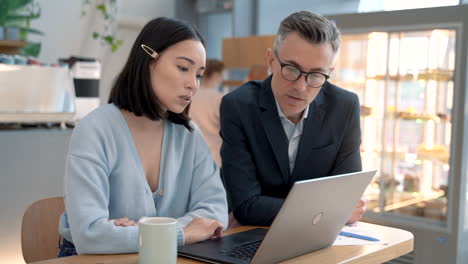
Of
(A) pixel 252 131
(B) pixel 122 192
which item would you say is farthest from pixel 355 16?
(B) pixel 122 192

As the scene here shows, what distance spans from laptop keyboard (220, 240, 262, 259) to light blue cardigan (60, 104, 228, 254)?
130 mm

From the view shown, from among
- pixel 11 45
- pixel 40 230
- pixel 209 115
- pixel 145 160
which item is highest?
pixel 11 45

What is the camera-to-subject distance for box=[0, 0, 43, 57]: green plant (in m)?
4.71

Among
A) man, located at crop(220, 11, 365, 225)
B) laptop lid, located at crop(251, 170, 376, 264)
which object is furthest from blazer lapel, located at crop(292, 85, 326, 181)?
laptop lid, located at crop(251, 170, 376, 264)

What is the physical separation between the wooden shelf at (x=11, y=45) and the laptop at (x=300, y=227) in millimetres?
2526

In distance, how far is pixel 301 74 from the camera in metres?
1.71

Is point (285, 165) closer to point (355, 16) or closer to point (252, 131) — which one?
point (252, 131)

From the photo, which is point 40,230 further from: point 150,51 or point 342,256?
point 342,256

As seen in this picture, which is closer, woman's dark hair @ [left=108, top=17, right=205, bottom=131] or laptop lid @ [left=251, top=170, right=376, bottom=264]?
laptop lid @ [left=251, top=170, right=376, bottom=264]

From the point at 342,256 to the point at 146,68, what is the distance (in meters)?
0.72

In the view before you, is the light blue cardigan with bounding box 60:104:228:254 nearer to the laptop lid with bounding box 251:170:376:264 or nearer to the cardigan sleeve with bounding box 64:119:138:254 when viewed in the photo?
the cardigan sleeve with bounding box 64:119:138:254

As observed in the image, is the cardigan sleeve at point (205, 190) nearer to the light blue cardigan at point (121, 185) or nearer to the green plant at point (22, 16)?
the light blue cardigan at point (121, 185)

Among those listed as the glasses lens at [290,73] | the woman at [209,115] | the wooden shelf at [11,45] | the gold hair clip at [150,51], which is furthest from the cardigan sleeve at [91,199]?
the woman at [209,115]

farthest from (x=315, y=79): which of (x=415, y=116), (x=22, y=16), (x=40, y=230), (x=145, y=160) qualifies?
(x=22, y=16)
